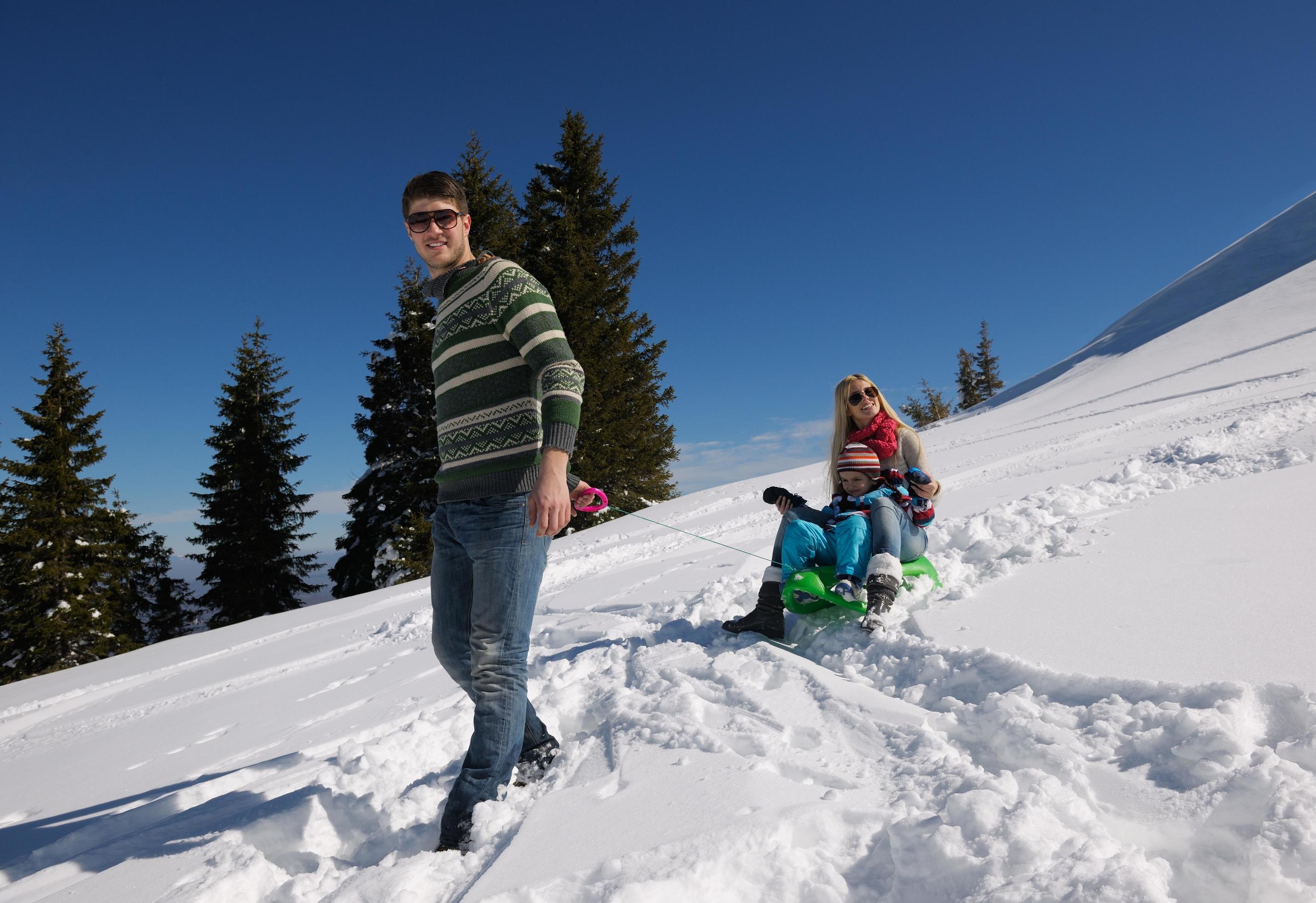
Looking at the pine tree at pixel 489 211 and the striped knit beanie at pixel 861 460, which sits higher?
the pine tree at pixel 489 211

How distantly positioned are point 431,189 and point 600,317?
659 inches

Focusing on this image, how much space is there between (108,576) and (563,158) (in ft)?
55.6

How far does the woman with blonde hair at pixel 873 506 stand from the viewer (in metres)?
3.43

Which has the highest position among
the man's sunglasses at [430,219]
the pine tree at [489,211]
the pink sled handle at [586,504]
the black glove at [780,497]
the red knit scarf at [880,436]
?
the pine tree at [489,211]

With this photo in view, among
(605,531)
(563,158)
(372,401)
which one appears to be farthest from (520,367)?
(563,158)

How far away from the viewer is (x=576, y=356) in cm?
1614

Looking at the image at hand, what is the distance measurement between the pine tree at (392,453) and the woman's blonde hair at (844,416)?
14096 mm

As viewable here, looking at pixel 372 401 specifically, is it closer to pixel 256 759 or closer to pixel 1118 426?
pixel 256 759

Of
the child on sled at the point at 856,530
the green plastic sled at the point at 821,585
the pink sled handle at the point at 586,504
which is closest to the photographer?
the pink sled handle at the point at 586,504

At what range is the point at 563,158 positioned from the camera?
19.7 meters

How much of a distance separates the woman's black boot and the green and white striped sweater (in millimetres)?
1985

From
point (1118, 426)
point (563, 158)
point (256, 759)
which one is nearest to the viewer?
point (256, 759)

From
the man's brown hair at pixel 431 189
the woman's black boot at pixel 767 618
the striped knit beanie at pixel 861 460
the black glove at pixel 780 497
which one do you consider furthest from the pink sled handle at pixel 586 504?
the striped knit beanie at pixel 861 460

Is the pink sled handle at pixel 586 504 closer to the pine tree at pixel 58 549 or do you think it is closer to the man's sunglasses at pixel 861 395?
the man's sunglasses at pixel 861 395
